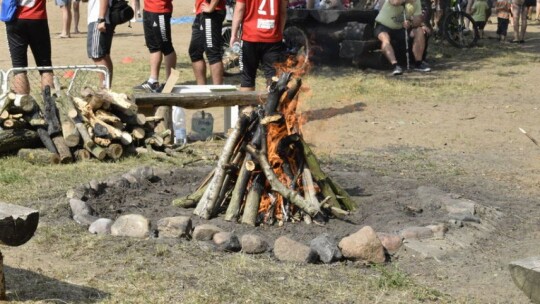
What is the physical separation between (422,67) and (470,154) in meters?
7.39

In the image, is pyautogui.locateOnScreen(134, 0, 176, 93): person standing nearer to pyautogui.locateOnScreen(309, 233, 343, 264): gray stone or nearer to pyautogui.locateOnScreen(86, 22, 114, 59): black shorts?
pyautogui.locateOnScreen(86, 22, 114, 59): black shorts

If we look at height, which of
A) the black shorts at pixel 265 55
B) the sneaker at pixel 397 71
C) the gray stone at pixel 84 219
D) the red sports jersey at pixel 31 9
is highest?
the red sports jersey at pixel 31 9

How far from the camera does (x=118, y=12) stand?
12.1 meters

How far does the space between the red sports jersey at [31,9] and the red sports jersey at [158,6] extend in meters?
1.69

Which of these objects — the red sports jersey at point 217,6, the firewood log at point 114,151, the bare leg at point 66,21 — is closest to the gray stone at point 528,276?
the firewood log at point 114,151

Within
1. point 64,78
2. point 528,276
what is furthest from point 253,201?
point 64,78

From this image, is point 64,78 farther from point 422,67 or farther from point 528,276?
point 528,276

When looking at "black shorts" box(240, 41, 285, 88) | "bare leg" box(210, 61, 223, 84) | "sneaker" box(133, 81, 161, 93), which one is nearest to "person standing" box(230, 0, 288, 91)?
"black shorts" box(240, 41, 285, 88)

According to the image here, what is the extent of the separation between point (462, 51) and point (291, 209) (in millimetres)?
14108

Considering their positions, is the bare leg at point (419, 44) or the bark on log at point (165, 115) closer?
A: the bark on log at point (165, 115)

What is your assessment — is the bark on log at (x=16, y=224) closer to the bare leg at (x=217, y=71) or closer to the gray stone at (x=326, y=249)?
the gray stone at (x=326, y=249)

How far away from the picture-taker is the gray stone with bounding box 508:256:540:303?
549 centimetres

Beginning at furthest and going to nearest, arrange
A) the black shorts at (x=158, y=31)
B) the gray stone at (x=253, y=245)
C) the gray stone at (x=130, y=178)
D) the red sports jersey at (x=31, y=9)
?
the black shorts at (x=158, y=31) → the red sports jersey at (x=31, y=9) → the gray stone at (x=130, y=178) → the gray stone at (x=253, y=245)

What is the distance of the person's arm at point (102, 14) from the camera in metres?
11.9
